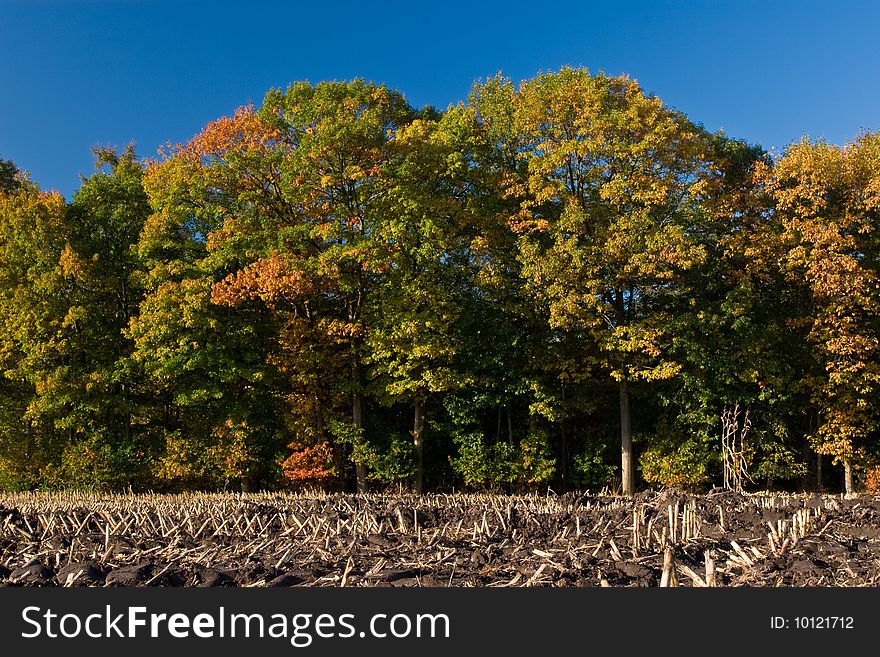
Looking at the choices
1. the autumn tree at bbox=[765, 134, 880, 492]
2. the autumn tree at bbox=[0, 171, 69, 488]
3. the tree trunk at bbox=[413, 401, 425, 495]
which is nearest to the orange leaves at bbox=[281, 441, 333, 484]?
the tree trunk at bbox=[413, 401, 425, 495]

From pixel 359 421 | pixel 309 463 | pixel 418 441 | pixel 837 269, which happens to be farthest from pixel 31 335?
pixel 837 269

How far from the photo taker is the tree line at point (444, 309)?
25641 millimetres

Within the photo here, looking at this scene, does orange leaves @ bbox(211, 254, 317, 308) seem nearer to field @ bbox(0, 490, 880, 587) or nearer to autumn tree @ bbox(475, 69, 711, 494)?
autumn tree @ bbox(475, 69, 711, 494)

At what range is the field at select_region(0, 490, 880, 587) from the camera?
8.71 m

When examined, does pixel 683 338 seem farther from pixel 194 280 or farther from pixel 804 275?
pixel 194 280

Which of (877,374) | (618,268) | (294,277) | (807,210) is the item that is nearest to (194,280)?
(294,277)

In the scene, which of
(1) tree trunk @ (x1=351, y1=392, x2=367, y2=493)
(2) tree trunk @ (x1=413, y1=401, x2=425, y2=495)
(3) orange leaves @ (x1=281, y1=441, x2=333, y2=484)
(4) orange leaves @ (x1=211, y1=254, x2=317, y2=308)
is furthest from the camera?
(2) tree trunk @ (x1=413, y1=401, x2=425, y2=495)

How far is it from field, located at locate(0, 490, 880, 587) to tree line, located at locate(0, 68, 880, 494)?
10678 millimetres

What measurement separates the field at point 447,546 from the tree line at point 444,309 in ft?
35.0

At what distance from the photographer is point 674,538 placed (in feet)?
36.5

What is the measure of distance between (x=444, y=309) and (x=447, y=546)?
52.7 feet

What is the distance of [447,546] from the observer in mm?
10734

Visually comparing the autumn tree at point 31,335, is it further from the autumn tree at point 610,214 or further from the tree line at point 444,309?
the autumn tree at point 610,214

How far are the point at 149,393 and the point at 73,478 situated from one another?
11.6ft
